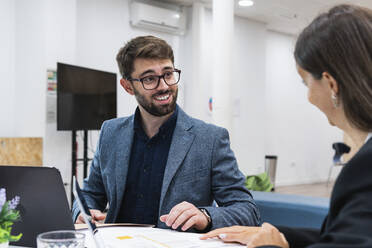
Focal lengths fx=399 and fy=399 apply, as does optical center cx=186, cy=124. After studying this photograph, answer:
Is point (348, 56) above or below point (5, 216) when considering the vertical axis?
above

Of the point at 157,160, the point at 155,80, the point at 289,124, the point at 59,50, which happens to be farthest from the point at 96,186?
the point at 289,124

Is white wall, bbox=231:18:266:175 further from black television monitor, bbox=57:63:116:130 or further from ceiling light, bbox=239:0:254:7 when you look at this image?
black television monitor, bbox=57:63:116:130

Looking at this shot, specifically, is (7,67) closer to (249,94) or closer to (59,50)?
(59,50)

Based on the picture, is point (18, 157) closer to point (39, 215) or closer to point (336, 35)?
point (39, 215)

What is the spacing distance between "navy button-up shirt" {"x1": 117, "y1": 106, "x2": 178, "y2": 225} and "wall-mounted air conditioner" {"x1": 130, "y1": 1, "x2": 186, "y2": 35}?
13.9ft

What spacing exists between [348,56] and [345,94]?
0.27 ft

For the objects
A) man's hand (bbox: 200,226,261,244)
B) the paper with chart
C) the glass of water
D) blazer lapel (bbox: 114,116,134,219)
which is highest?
blazer lapel (bbox: 114,116,134,219)

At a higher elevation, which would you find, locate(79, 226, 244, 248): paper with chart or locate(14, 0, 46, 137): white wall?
locate(14, 0, 46, 137): white wall

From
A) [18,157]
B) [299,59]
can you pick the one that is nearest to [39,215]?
[299,59]

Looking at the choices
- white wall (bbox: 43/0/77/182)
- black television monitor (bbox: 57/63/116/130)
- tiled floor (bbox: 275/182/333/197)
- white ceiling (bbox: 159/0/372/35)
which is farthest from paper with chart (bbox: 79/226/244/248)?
tiled floor (bbox: 275/182/333/197)

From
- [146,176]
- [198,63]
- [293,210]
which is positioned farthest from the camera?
[198,63]

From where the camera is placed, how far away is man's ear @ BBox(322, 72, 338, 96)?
35.1 inches

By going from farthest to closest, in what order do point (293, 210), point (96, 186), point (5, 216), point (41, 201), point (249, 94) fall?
1. point (249, 94)
2. point (293, 210)
3. point (96, 186)
4. point (41, 201)
5. point (5, 216)

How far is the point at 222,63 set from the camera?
462 cm
